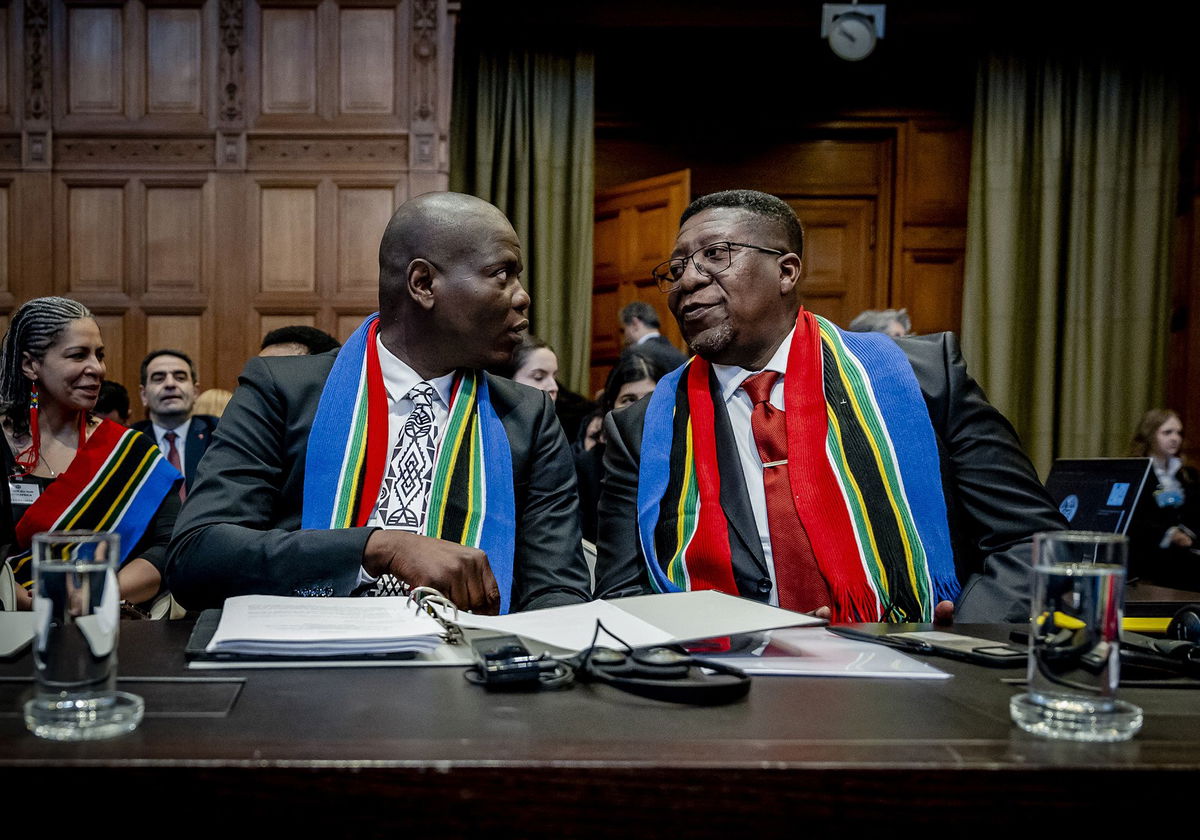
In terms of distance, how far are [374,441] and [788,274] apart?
1.02m

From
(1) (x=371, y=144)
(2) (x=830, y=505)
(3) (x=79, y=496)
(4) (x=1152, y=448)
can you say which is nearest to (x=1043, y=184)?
(4) (x=1152, y=448)

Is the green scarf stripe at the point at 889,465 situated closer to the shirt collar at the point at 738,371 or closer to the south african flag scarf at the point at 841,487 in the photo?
the south african flag scarf at the point at 841,487

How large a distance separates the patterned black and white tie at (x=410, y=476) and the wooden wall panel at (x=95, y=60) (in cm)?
485

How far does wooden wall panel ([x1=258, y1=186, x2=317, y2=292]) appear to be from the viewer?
594 centimetres

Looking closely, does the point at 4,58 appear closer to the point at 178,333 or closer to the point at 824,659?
the point at 178,333

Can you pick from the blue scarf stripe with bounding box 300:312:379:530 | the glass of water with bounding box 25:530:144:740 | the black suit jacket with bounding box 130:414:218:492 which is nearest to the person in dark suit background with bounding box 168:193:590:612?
the blue scarf stripe with bounding box 300:312:379:530

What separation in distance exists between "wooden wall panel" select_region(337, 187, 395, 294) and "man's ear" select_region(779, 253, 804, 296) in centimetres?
396

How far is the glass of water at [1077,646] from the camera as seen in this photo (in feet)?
2.82

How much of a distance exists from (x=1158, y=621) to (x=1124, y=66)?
6.12 meters

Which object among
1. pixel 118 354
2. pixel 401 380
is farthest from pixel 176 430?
pixel 401 380

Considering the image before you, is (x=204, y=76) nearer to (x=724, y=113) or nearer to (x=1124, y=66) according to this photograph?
(x=724, y=113)

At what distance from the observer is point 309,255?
19.5ft

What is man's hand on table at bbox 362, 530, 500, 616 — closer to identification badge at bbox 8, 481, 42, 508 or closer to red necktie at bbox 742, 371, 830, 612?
red necktie at bbox 742, 371, 830, 612

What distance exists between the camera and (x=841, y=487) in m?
2.04
